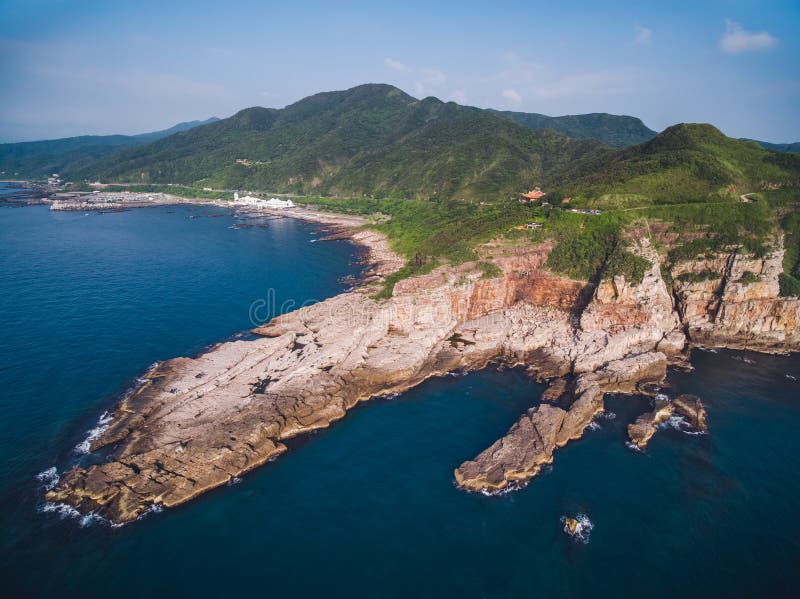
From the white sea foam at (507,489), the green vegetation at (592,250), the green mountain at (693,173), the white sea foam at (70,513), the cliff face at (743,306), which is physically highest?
the green mountain at (693,173)

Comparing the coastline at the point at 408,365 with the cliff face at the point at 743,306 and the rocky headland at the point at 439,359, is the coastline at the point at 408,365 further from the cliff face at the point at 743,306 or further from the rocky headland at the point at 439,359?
the cliff face at the point at 743,306

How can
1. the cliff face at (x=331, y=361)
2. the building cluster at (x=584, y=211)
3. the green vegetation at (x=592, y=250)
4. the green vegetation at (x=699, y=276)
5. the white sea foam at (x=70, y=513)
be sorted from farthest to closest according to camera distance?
1. the building cluster at (x=584, y=211)
2. the green vegetation at (x=699, y=276)
3. the green vegetation at (x=592, y=250)
4. the cliff face at (x=331, y=361)
5. the white sea foam at (x=70, y=513)

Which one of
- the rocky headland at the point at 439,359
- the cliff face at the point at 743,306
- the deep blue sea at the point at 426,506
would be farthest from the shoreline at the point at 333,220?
the cliff face at the point at 743,306

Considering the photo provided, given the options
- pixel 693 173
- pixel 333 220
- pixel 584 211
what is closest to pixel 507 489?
pixel 584 211

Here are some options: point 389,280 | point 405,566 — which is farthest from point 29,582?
point 389,280

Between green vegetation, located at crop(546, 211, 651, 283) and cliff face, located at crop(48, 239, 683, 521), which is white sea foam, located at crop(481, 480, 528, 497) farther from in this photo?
green vegetation, located at crop(546, 211, 651, 283)

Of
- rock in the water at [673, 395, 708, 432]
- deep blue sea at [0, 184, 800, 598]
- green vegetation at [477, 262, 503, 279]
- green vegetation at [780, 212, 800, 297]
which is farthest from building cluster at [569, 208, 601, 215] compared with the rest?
rock in the water at [673, 395, 708, 432]
